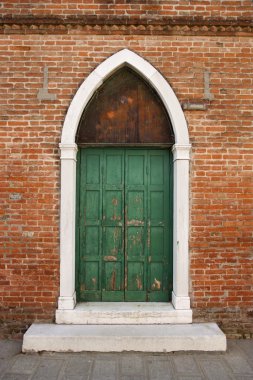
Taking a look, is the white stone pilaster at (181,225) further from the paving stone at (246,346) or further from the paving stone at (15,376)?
the paving stone at (15,376)

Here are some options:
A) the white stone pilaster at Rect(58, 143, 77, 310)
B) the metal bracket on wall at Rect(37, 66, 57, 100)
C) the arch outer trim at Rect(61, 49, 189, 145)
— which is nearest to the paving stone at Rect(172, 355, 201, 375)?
the white stone pilaster at Rect(58, 143, 77, 310)

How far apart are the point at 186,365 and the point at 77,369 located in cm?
125

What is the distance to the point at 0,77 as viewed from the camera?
4895 mm

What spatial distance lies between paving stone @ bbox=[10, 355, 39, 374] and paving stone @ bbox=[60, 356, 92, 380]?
1.23 ft

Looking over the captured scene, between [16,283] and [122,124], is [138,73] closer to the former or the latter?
[122,124]

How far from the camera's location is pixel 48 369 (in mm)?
3959

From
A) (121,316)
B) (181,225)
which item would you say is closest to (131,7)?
(181,225)

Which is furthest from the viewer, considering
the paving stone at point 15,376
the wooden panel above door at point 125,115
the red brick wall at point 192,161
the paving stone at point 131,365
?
the wooden panel above door at point 125,115

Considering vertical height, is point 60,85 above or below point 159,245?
above

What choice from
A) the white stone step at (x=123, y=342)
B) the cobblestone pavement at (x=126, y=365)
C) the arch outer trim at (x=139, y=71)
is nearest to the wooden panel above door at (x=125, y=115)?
the arch outer trim at (x=139, y=71)

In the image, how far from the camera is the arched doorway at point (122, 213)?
5.11 m

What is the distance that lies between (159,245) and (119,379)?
1.93m

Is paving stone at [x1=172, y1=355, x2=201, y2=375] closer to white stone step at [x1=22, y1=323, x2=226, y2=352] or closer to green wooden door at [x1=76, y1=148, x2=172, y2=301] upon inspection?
white stone step at [x1=22, y1=323, x2=226, y2=352]

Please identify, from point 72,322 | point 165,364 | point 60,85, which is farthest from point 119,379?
point 60,85
